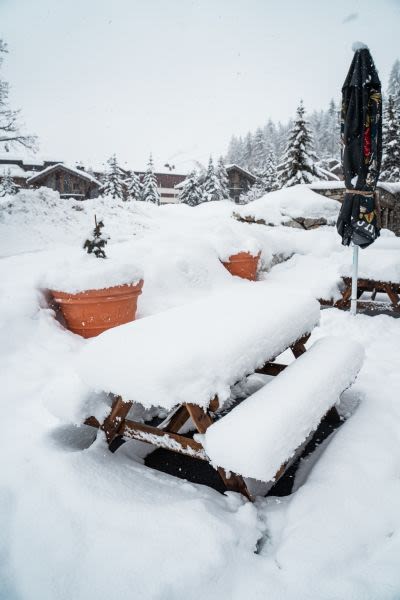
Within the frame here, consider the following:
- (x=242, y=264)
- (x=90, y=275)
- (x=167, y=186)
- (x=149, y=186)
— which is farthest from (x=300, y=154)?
(x=167, y=186)

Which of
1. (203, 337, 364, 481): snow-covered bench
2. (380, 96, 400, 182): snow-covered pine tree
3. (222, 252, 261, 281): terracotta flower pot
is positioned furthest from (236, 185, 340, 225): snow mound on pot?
(380, 96, 400, 182): snow-covered pine tree

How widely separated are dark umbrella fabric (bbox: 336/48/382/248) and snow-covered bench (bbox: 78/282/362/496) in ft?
8.79

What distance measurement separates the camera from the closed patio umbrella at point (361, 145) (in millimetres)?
4094

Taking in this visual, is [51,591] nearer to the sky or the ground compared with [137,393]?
nearer to the ground

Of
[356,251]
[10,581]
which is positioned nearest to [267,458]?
[10,581]

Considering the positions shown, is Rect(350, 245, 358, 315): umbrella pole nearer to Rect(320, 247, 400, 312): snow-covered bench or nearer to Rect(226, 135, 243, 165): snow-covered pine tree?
Rect(320, 247, 400, 312): snow-covered bench

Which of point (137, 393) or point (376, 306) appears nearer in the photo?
point (137, 393)

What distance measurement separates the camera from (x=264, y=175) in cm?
3769

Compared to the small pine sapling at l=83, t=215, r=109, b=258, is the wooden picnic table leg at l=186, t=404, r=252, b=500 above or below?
below

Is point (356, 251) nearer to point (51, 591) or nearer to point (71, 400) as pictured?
point (71, 400)

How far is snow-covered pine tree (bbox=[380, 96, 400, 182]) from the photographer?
82.3ft

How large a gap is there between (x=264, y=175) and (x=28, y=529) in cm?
3953

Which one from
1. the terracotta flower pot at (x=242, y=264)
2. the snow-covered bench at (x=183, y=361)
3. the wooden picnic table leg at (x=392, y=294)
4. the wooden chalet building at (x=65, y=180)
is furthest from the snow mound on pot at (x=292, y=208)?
the wooden chalet building at (x=65, y=180)

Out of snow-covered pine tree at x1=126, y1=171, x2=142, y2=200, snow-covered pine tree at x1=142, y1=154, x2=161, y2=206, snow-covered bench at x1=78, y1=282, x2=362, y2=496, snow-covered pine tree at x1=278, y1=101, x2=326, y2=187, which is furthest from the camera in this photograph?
snow-covered pine tree at x1=126, y1=171, x2=142, y2=200
